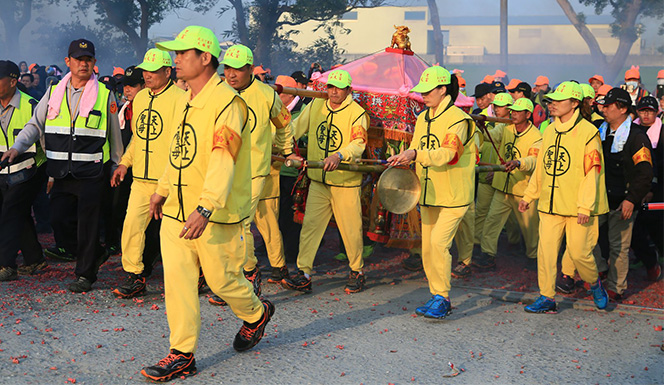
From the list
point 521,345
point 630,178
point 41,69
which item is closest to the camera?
point 521,345

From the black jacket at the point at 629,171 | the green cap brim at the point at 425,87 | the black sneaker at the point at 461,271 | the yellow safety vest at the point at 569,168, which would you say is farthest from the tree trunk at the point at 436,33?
the green cap brim at the point at 425,87

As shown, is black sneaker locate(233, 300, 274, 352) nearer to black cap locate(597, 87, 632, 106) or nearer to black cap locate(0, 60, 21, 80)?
black cap locate(0, 60, 21, 80)

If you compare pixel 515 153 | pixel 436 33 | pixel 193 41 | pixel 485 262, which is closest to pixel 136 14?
pixel 436 33

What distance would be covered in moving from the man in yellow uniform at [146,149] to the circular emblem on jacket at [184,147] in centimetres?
189

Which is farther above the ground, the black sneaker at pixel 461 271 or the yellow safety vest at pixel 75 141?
the yellow safety vest at pixel 75 141

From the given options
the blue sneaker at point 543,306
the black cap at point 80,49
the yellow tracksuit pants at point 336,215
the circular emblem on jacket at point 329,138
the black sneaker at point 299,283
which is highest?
the black cap at point 80,49

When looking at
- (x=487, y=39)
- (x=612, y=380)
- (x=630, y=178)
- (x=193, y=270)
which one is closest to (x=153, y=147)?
(x=193, y=270)

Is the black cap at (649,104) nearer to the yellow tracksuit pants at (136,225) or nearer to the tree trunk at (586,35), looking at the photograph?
the yellow tracksuit pants at (136,225)

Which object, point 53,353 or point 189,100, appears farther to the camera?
point 53,353

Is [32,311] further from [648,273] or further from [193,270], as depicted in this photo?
[648,273]

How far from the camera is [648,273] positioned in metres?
8.40

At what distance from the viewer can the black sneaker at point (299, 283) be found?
23.8 feet

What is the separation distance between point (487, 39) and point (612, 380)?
39404mm

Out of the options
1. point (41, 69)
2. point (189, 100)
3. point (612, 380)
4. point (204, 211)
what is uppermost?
point (41, 69)
